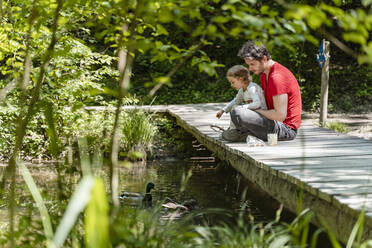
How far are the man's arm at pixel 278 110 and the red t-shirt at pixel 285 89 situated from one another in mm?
51

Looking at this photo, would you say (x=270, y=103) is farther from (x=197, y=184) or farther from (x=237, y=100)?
(x=197, y=184)

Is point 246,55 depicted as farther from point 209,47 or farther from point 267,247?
point 209,47

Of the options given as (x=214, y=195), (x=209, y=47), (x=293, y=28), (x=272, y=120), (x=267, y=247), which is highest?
(x=209, y=47)

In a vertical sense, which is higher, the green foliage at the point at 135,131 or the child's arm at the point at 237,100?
the child's arm at the point at 237,100

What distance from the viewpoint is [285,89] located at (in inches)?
214

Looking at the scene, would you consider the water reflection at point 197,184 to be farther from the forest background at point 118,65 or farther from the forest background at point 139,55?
the forest background at point 139,55

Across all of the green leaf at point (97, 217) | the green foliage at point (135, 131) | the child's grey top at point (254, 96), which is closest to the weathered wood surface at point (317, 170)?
the child's grey top at point (254, 96)

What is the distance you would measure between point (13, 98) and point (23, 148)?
1.15 meters

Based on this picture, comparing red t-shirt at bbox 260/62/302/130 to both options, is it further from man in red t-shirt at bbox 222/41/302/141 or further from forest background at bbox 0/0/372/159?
forest background at bbox 0/0/372/159

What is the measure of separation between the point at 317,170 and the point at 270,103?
5.48ft

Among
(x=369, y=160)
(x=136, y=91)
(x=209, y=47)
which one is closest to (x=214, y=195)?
(x=369, y=160)

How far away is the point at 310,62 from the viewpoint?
41.1 ft

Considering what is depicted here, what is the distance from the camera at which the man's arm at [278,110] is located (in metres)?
5.41

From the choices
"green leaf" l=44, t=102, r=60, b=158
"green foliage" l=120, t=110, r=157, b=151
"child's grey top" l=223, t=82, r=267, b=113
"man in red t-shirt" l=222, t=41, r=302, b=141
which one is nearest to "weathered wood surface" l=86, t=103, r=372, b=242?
"man in red t-shirt" l=222, t=41, r=302, b=141
